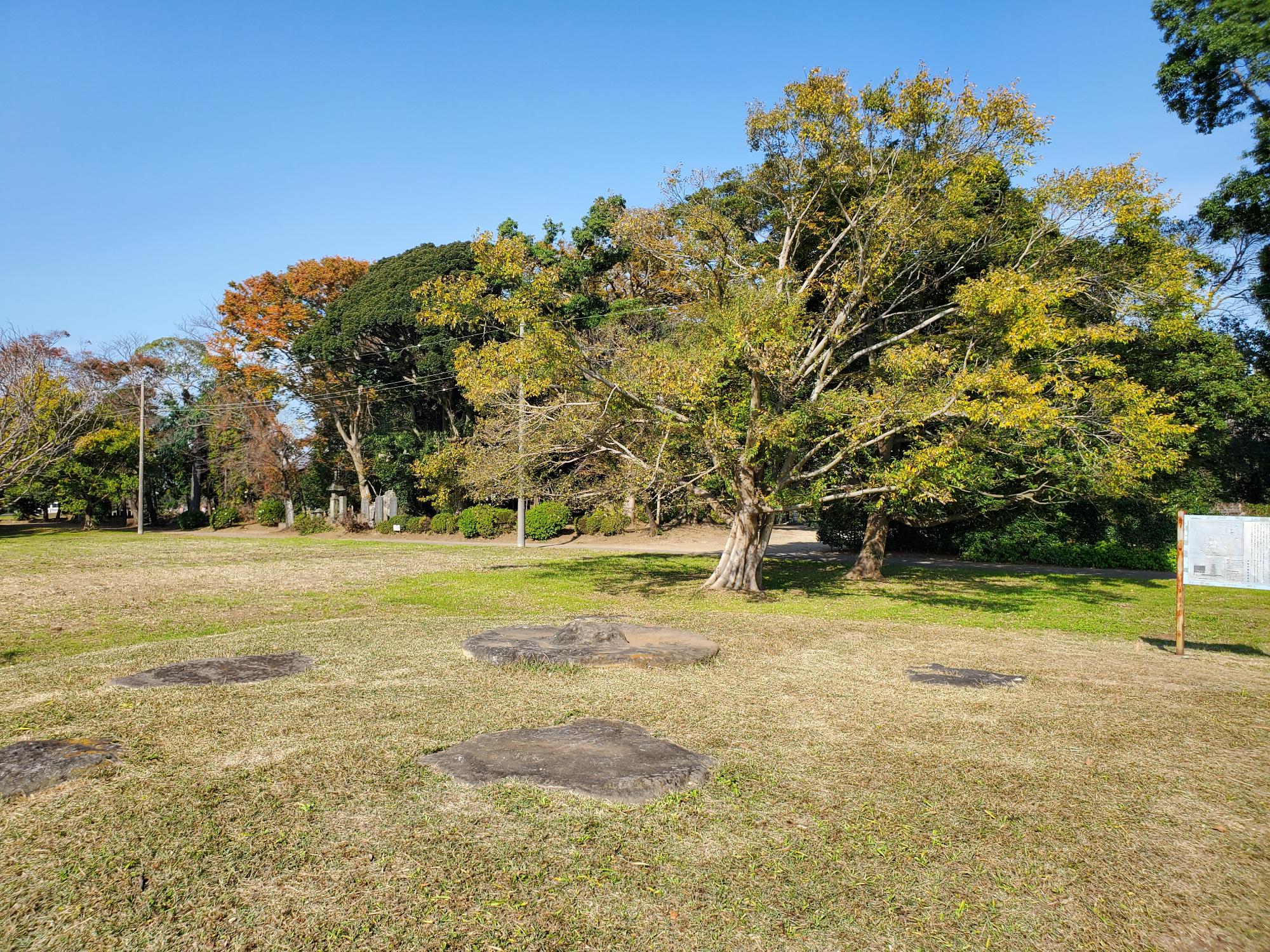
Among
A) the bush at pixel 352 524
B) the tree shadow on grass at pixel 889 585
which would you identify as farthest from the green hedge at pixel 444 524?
the tree shadow on grass at pixel 889 585

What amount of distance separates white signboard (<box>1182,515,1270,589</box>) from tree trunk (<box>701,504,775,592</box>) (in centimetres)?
600

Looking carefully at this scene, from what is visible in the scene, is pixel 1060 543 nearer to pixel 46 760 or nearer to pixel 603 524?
pixel 603 524

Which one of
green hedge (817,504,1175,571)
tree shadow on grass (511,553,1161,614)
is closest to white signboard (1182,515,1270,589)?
tree shadow on grass (511,553,1161,614)

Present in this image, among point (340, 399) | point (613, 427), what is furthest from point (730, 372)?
point (340, 399)

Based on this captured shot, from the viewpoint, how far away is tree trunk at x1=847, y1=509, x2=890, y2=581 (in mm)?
16000

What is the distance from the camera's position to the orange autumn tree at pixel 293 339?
35656 millimetres

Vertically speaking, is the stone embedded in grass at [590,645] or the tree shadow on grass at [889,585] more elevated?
the stone embedded in grass at [590,645]

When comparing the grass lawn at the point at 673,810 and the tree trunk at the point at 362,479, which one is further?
the tree trunk at the point at 362,479

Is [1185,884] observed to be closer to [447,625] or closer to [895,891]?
[895,891]

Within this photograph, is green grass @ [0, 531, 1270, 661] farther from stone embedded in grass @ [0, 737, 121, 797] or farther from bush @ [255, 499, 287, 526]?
bush @ [255, 499, 287, 526]

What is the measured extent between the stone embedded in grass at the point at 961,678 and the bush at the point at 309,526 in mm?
31643

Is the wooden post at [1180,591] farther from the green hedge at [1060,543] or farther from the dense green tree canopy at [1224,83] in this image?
the dense green tree canopy at [1224,83]

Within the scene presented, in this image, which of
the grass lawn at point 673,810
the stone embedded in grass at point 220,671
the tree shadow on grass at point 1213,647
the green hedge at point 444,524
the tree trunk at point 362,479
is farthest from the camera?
the tree trunk at point 362,479

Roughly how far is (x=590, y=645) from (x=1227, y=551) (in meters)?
6.48
